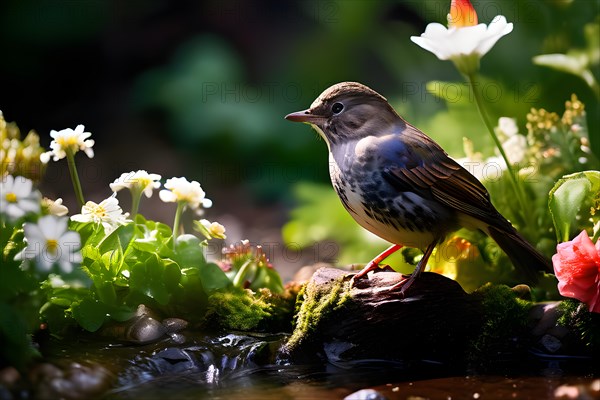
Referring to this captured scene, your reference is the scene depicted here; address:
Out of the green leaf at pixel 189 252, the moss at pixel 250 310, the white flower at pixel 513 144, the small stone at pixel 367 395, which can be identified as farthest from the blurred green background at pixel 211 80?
the small stone at pixel 367 395

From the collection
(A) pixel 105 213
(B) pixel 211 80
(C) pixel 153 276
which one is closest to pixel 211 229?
(C) pixel 153 276

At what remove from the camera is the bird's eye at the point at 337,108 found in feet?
9.75

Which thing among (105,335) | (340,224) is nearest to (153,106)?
(340,224)

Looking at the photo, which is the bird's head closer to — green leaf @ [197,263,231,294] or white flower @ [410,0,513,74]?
white flower @ [410,0,513,74]

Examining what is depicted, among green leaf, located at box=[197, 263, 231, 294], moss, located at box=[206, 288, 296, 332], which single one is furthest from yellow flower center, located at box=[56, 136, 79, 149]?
moss, located at box=[206, 288, 296, 332]

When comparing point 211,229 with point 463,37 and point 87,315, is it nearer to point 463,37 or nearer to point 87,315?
point 87,315

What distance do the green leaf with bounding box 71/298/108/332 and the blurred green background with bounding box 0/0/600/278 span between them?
7.03ft

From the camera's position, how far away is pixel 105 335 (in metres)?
2.74

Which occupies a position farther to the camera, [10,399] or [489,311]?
[489,311]

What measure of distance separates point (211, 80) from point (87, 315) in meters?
3.58

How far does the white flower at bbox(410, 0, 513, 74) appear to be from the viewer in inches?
113

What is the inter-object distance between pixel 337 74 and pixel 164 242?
3.26 metres

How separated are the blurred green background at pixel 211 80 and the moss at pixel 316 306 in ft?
5.92

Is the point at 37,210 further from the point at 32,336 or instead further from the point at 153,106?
the point at 153,106
